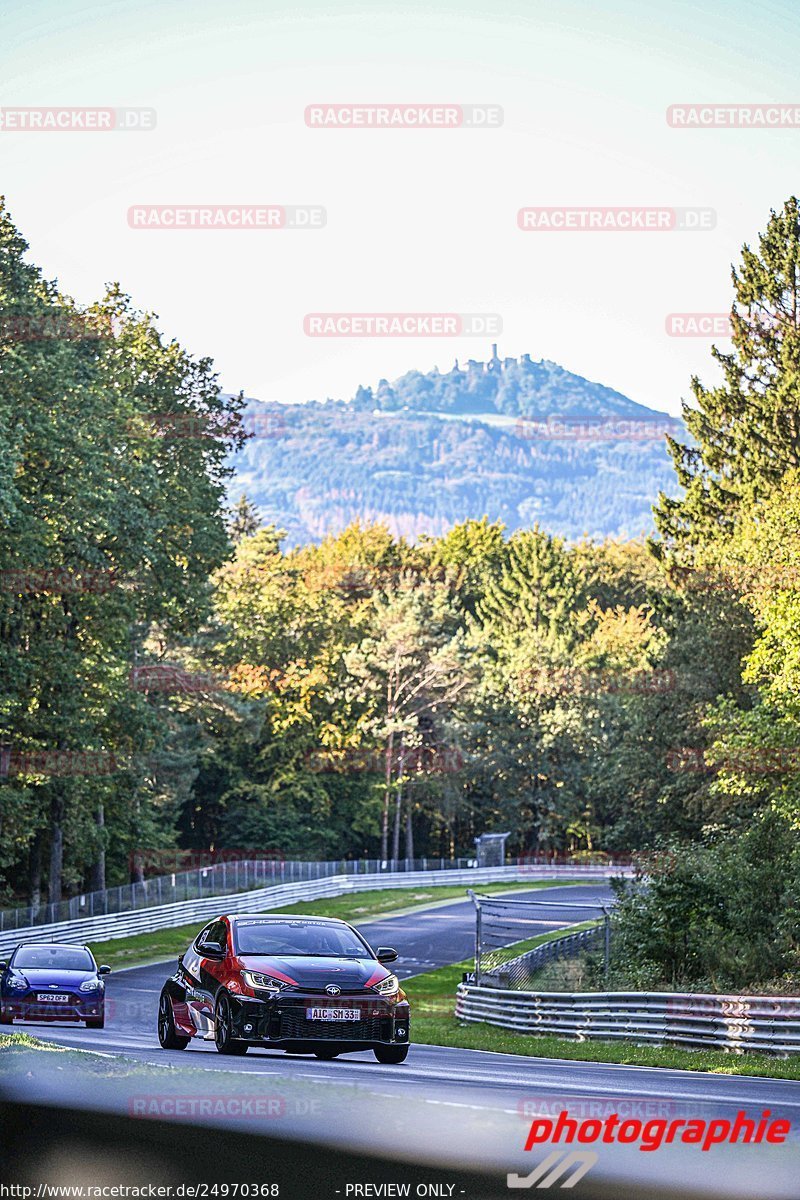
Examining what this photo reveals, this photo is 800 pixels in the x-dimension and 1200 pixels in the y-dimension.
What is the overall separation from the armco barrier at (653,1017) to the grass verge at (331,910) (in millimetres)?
9687

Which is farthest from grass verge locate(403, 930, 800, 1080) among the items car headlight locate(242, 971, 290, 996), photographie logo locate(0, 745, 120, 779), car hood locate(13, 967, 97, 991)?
photographie logo locate(0, 745, 120, 779)

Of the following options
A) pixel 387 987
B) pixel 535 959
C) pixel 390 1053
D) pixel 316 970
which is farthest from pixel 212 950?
pixel 535 959

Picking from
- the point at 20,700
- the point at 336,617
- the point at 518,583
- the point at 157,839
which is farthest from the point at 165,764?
the point at 518,583

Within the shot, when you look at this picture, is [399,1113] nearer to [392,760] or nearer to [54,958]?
[54,958]

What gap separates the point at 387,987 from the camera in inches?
591

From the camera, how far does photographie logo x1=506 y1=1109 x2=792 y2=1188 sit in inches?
79.2

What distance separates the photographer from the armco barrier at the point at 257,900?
49969 mm

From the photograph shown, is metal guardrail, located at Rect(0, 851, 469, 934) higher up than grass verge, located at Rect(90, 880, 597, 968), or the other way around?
metal guardrail, located at Rect(0, 851, 469, 934)

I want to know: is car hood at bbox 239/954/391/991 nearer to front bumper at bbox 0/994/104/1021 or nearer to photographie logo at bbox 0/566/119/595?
front bumper at bbox 0/994/104/1021

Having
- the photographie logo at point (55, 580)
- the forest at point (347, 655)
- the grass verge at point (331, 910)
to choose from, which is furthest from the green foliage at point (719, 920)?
the photographie logo at point (55, 580)

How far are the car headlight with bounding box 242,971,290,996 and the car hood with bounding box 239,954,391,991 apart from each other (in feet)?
0.16

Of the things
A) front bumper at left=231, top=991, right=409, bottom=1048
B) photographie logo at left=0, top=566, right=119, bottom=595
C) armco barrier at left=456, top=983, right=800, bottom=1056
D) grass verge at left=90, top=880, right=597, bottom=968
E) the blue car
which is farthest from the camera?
grass verge at left=90, top=880, right=597, bottom=968

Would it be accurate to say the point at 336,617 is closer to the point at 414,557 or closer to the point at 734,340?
the point at 414,557

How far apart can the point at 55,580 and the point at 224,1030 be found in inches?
1180
